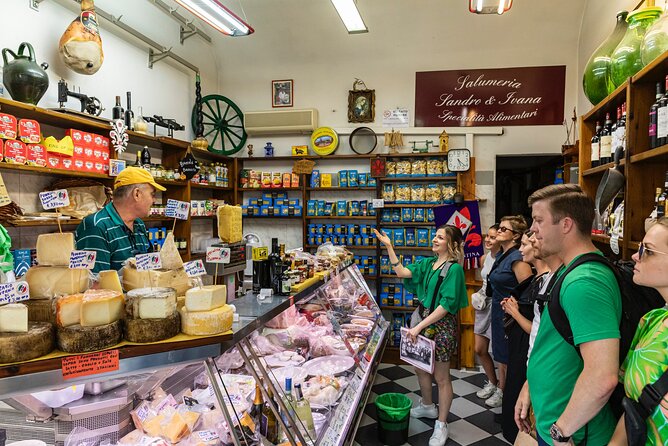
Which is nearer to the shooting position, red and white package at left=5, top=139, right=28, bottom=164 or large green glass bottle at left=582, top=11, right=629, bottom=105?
Result: large green glass bottle at left=582, top=11, right=629, bottom=105

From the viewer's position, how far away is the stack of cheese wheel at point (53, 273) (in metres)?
1.40

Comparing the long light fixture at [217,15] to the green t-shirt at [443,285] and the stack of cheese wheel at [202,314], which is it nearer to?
the green t-shirt at [443,285]

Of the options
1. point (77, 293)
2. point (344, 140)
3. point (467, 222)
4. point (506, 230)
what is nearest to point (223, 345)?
point (77, 293)

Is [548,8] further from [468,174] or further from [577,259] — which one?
[577,259]

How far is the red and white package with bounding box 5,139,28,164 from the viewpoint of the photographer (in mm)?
3168

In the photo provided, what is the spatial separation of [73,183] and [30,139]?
2.04 ft

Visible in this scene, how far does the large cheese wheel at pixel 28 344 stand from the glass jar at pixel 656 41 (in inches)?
113

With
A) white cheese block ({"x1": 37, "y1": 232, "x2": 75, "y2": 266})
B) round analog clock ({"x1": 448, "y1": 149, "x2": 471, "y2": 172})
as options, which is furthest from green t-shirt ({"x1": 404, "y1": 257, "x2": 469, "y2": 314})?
white cheese block ({"x1": 37, "y1": 232, "x2": 75, "y2": 266})

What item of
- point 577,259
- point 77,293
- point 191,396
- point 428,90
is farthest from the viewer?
point 428,90

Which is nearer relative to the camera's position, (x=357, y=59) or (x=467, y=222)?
(x=467, y=222)

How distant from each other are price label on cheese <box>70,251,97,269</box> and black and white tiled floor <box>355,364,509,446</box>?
9.82ft

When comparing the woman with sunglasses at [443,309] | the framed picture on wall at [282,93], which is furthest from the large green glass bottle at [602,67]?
the framed picture on wall at [282,93]

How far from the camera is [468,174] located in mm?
5832

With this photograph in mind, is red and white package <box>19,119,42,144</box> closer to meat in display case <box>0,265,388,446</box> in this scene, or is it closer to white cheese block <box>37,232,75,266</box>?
meat in display case <box>0,265,388,446</box>
